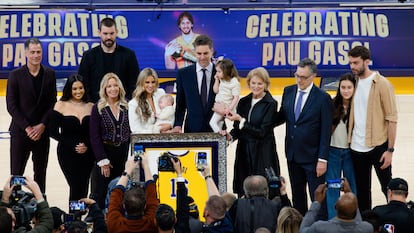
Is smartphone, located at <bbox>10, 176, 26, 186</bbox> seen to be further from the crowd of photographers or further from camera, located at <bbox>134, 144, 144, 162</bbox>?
camera, located at <bbox>134, 144, 144, 162</bbox>

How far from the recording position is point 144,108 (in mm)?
9461

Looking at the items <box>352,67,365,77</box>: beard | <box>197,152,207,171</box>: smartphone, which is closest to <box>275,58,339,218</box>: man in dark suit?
<box>352,67,365,77</box>: beard

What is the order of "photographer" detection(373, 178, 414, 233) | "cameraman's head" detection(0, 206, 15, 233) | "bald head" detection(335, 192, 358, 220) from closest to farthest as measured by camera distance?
"cameraman's head" detection(0, 206, 15, 233), "bald head" detection(335, 192, 358, 220), "photographer" detection(373, 178, 414, 233)

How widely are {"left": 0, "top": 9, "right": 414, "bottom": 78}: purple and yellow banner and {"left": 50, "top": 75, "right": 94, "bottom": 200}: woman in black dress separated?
5.40 metres

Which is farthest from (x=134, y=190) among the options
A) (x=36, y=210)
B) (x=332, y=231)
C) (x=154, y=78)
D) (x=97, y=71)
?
(x=97, y=71)

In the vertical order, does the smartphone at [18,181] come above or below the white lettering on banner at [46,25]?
below

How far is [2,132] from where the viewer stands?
43.2ft

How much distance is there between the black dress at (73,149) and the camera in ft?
31.1

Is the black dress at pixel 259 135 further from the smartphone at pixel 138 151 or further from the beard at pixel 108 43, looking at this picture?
the beard at pixel 108 43

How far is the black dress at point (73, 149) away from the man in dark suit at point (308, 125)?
6.35 feet

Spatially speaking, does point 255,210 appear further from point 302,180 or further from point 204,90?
point 204,90

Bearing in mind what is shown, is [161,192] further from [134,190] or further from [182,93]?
[134,190]

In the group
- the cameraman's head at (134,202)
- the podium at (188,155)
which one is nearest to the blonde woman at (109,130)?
the podium at (188,155)

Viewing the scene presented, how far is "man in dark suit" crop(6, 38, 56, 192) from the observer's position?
981 cm
